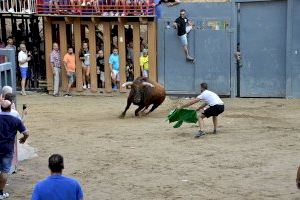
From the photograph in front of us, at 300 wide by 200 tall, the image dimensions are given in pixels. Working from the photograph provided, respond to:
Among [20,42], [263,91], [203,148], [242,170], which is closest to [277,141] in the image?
[203,148]

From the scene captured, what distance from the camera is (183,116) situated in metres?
15.6

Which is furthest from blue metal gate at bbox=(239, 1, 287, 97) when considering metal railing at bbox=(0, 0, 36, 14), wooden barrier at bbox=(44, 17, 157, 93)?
metal railing at bbox=(0, 0, 36, 14)

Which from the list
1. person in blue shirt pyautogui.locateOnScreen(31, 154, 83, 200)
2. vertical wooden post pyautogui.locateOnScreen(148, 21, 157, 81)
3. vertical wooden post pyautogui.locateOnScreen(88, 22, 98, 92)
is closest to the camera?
person in blue shirt pyautogui.locateOnScreen(31, 154, 83, 200)

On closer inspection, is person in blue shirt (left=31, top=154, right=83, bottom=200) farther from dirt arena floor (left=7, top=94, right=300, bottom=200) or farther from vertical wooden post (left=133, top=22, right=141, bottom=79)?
vertical wooden post (left=133, top=22, right=141, bottom=79)

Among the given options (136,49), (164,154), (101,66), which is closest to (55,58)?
(101,66)

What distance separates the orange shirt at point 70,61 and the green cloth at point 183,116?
26.6ft

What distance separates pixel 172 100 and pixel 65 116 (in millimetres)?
4588

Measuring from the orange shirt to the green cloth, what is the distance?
26.6 feet

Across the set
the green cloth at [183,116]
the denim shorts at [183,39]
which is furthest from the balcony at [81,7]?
the green cloth at [183,116]

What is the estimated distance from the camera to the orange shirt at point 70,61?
22906 millimetres

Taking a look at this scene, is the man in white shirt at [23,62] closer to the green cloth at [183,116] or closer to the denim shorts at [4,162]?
the green cloth at [183,116]

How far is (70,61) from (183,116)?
27.3ft

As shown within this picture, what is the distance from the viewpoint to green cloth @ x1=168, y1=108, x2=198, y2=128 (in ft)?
50.6

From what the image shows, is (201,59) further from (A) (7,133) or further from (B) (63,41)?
(A) (7,133)
